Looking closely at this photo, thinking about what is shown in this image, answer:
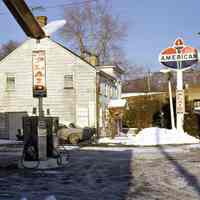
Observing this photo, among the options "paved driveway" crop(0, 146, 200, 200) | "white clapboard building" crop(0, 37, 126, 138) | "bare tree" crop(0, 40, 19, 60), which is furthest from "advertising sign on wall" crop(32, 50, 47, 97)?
"bare tree" crop(0, 40, 19, 60)

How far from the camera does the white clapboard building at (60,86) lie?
116ft

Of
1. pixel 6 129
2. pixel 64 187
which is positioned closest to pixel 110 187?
pixel 64 187

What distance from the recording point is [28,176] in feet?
41.0

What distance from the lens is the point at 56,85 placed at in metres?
36.4

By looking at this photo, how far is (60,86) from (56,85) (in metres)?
0.35

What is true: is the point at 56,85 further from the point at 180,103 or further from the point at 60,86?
the point at 180,103

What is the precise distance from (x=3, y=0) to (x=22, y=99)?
2536cm

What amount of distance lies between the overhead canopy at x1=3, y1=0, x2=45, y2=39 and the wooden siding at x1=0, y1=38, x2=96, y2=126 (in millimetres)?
20571

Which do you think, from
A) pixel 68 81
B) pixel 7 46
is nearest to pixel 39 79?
pixel 68 81

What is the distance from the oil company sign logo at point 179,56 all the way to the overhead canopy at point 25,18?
15460 mm

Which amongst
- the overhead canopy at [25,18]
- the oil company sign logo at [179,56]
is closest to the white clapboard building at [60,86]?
the oil company sign logo at [179,56]

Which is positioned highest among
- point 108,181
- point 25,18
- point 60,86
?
point 60,86

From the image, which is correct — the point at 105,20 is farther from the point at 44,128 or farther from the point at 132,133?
the point at 44,128

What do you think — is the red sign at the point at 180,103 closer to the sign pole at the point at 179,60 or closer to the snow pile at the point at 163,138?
the sign pole at the point at 179,60
